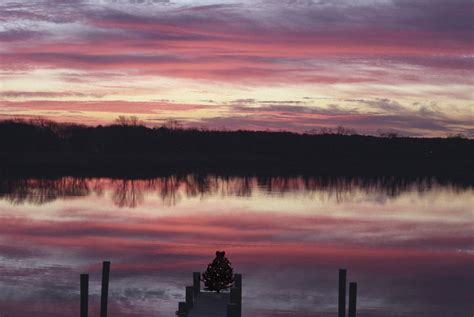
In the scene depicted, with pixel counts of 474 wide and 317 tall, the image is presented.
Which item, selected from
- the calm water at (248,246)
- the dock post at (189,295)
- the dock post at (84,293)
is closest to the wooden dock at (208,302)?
the dock post at (189,295)

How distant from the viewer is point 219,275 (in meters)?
21.3

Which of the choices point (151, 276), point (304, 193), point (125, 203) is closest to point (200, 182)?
point (304, 193)

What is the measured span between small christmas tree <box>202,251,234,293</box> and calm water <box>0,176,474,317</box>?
2197mm

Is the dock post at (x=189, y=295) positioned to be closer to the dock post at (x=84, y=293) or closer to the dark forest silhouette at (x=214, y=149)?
the dock post at (x=84, y=293)

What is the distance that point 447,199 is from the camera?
67250 millimetres

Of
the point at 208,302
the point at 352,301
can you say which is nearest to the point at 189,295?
the point at 208,302

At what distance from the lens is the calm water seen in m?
25.6

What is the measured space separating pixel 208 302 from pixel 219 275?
0.71m

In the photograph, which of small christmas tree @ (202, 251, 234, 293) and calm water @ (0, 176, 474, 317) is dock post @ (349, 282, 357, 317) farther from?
calm water @ (0, 176, 474, 317)

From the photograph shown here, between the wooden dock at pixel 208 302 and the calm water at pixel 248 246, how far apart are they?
6.61ft

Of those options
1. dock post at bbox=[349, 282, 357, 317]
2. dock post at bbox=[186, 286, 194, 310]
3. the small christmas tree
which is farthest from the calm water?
dock post at bbox=[349, 282, 357, 317]

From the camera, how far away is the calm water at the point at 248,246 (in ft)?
83.9

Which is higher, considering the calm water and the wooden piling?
the wooden piling

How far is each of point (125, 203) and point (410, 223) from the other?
20.3 meters
